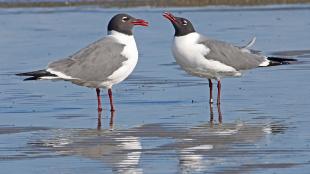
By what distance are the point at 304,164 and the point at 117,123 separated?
3.24 metres

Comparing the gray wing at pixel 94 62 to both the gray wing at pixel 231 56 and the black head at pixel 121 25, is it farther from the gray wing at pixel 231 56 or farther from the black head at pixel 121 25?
the gray wing at pixel 231 56

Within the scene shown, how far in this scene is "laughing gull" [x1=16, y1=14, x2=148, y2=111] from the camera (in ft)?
41.7

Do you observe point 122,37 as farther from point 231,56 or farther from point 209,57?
point 231,56

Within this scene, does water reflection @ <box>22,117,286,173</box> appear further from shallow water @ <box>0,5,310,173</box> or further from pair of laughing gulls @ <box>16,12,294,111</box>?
pair of laughing gulls @ <box>16,12,294,111</box>

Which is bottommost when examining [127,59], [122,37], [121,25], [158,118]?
[158,118]

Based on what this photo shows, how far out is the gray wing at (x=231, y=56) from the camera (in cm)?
1368

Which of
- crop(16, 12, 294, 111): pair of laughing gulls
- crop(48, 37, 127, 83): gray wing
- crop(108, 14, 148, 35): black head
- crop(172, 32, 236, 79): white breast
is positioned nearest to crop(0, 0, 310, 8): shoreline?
crop(16, 12, 294, 111): pair of laughing gulls

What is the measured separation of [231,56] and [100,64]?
186cm

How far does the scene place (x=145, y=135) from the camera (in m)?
11.2

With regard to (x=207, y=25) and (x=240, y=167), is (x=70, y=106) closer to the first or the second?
(x=240, y=167)

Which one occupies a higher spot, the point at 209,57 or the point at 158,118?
the point at 209,57

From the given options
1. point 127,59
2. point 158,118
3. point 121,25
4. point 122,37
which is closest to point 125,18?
point 121,25

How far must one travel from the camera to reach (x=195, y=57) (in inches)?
→ 534

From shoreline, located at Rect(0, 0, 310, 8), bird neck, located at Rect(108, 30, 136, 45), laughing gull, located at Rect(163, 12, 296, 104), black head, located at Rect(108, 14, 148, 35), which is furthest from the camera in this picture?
shoreline, located at Rect(0, 0, 310, 8)
